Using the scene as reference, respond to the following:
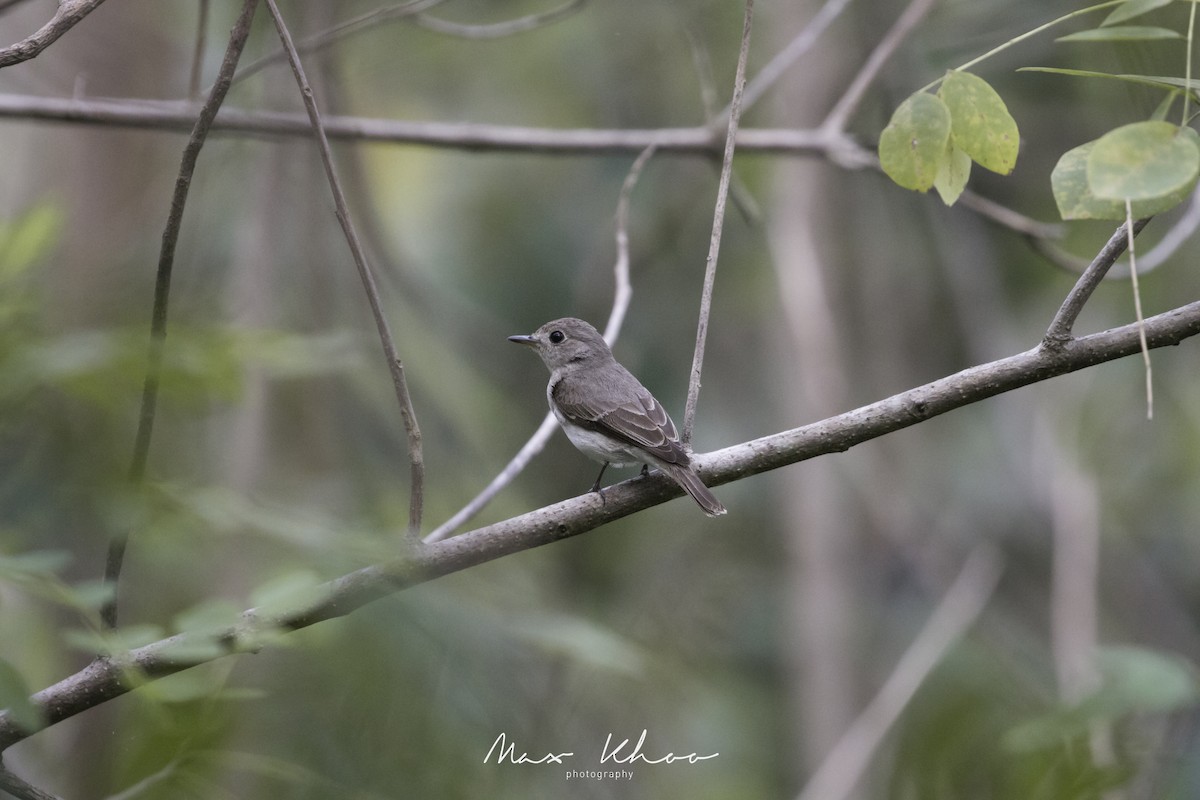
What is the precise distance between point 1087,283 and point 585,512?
1.22 metres

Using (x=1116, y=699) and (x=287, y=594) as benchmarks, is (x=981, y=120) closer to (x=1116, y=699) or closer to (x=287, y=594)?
(x=287, y=594)

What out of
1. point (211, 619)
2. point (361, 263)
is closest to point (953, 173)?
point (361, 263)

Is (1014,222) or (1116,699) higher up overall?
(1014,222)

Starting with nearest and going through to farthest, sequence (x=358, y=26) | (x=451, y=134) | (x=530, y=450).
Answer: (x=530, y=450)
(x=358, y=26)
(x=451, y=134)

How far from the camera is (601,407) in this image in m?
4.24

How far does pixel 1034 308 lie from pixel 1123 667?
4009 mm

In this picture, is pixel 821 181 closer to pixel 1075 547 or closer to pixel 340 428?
pixel 1075 547

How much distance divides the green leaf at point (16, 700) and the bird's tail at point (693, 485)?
154cm

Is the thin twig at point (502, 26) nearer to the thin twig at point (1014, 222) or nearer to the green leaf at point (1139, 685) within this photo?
the thin twig at point (1014, 222)

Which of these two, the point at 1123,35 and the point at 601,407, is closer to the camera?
the point at 1123,35

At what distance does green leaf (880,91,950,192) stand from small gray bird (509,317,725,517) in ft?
4.05

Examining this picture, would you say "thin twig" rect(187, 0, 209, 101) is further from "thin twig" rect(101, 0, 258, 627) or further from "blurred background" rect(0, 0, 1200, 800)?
"thin twig" rect(101, 0, 258, 627)

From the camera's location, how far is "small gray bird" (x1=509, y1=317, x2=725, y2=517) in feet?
12.3

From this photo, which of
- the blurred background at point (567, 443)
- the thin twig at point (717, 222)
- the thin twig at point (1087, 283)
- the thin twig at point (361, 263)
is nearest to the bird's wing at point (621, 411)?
the blurred background at point (567, 443)
